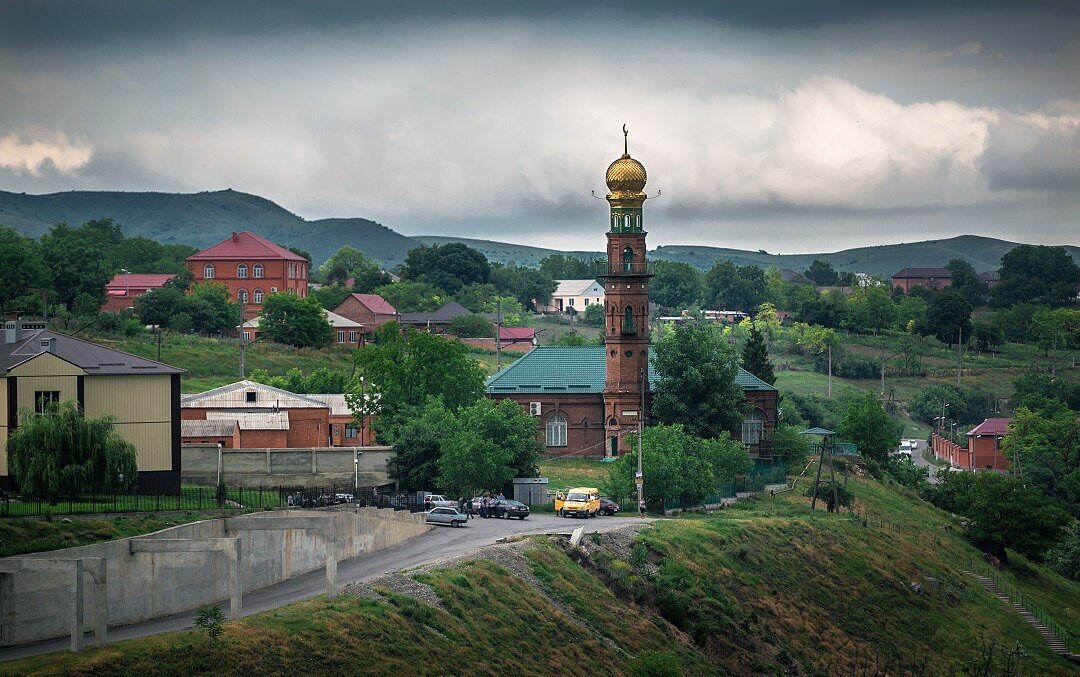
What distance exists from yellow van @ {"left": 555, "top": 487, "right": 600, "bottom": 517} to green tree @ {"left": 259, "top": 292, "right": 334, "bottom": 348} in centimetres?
6353

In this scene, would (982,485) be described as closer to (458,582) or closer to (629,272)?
(629,272)

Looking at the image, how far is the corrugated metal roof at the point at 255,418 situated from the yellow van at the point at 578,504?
51.5ft

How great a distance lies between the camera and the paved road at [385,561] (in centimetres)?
3666

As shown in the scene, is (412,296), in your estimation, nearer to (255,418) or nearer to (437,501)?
(255,418)

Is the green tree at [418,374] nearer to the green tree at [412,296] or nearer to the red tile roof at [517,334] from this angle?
the red tile roof at [517,334]

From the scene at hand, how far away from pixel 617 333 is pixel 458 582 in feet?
160

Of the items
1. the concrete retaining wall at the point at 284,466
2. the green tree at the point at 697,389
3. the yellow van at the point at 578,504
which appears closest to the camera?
the concrete retaining wall at the point at 284,466

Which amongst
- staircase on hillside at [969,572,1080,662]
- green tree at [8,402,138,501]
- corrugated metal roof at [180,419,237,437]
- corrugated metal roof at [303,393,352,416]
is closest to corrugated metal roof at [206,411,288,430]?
corrugated metal roof at [180,419,237,437]

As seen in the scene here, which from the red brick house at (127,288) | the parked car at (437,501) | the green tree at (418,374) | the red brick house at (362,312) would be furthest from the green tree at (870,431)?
the red brick house at (127,288)

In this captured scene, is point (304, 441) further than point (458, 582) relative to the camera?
Yes

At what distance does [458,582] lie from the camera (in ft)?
146

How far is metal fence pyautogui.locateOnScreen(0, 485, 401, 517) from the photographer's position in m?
45.3

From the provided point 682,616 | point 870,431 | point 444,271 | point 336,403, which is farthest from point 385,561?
point 444,271

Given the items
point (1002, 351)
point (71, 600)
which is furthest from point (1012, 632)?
point (1002, 351)
